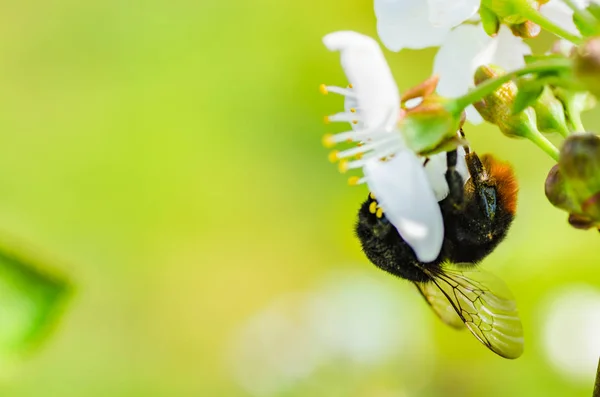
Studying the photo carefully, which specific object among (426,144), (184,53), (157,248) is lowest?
(426,144)

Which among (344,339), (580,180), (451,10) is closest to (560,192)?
(580,180)

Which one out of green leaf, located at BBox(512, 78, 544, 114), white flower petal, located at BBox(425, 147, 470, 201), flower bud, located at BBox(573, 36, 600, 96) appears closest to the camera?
flower bud, located at BBox(573, 36, 600, 96)

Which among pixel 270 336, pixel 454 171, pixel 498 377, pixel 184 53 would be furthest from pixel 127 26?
pixel 454 171

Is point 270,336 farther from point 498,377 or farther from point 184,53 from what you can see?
point 184,53

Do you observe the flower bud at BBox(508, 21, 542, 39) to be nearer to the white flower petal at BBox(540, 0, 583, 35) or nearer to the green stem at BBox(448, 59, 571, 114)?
the white flower petal at BBox(540, 0, 583, 35)

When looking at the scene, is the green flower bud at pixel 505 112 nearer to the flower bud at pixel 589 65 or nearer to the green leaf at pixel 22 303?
the flower bud at pixel 589 65

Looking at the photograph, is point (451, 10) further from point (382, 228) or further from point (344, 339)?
point (344, 339)

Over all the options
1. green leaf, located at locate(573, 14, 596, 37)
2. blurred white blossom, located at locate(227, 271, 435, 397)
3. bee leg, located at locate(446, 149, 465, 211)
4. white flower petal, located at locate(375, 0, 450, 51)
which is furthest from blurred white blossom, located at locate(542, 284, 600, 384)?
green leaf, located at locate(573, 14, 596, 37)
